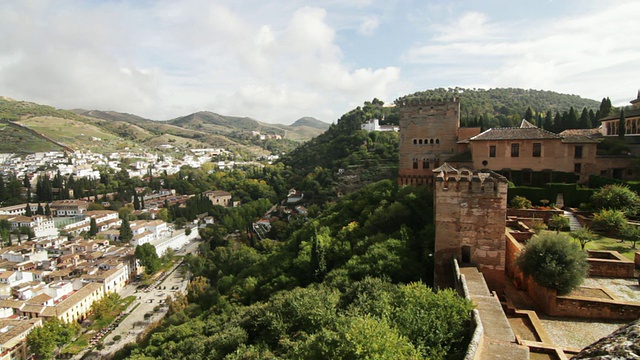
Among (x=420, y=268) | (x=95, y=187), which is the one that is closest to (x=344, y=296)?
(x=420, y=268)

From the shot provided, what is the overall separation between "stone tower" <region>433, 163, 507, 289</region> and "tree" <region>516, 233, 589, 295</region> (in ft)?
4.11

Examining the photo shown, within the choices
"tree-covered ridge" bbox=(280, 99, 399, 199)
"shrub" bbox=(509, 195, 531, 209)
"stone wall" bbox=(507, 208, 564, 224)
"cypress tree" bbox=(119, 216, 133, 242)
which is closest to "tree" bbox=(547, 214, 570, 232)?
"stone wall" bbox=(507, 208, 564, 224)

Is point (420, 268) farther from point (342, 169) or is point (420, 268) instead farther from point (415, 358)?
point (342, 169)

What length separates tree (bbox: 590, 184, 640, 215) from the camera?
18.1 metres

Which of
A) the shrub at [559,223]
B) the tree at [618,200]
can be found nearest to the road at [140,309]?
the shrub at [559,223]

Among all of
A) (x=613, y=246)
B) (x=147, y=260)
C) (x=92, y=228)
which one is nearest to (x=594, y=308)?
(x=613, y=246)

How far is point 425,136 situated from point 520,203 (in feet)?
27.6

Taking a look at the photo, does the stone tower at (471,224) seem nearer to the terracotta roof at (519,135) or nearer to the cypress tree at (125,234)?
the terracotta roof at (519,135)

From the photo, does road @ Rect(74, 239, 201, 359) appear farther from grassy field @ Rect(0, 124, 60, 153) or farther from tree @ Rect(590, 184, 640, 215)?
grassy field @ Rect(0, 124, 60, 153)

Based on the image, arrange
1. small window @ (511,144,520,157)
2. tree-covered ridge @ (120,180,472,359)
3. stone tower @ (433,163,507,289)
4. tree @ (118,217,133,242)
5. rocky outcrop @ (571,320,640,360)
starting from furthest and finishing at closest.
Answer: tree @ (118,217,133,242), small window @ (511,144,520,157), stone tower @ (433,163,507,289), tree-covered ridge @ (120,180,472,359), rocky outcrop @ (571,320,640,360)

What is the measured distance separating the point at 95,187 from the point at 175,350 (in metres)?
94.7

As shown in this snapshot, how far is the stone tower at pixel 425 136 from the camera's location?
2572 centimetres

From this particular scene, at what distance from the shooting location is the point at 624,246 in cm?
1504

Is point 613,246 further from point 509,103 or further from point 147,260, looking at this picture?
point 509,103
